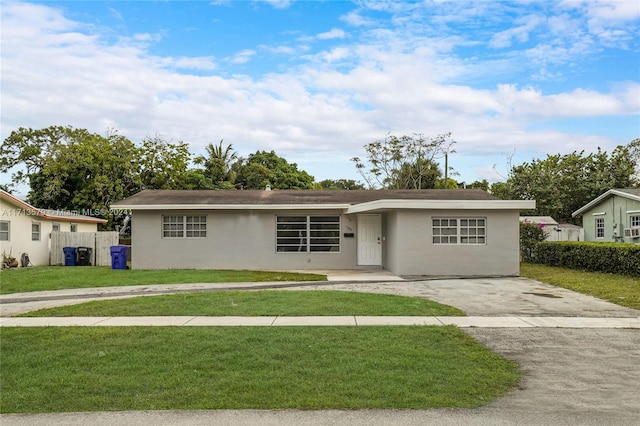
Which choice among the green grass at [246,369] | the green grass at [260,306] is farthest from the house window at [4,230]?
the green grass at [246,369]

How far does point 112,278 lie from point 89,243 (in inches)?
325

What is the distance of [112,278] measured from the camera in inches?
680

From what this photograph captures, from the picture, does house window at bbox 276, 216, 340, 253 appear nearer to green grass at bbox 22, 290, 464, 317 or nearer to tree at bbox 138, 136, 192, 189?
green grass at bbox 22, 290, 464, 317

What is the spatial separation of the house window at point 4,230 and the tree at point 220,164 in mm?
20534

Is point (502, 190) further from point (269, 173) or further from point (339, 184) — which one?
point (339, 184)

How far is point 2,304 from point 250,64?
1112 cm

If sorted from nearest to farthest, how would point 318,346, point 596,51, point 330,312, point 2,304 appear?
point 318,346, point 330,312, point 2,304, point 596,51

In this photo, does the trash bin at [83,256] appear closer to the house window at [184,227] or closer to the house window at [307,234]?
the house window at [184,227]

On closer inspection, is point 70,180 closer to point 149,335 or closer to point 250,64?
point 250,64

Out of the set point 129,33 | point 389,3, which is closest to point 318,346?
point 389,3

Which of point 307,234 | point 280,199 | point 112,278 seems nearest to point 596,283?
point 307,234

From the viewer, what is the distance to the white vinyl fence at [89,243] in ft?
79.4

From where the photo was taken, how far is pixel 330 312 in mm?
10227

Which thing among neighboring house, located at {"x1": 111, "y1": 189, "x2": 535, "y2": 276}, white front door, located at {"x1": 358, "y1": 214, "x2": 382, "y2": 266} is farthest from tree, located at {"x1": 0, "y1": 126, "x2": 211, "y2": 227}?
white front door, located at {"x1": 358, "y1": 214, "x2": 382, "y2": 266}
